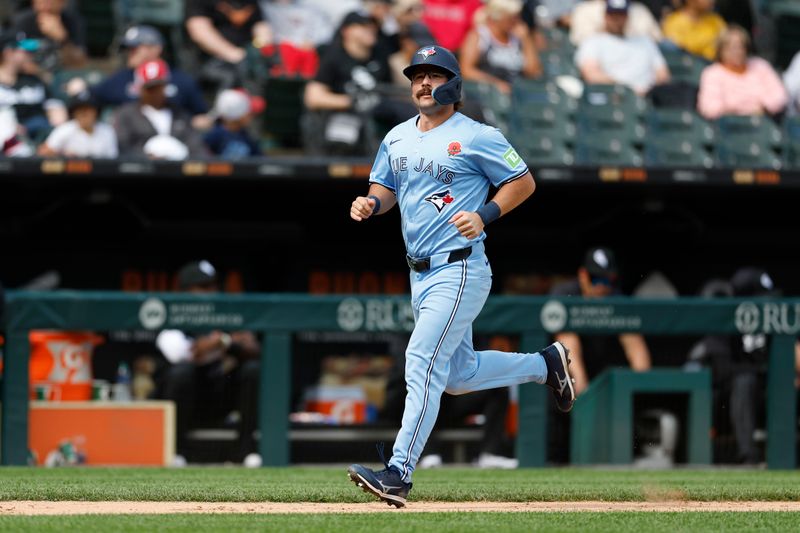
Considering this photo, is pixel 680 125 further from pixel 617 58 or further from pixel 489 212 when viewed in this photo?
pixel 489 212

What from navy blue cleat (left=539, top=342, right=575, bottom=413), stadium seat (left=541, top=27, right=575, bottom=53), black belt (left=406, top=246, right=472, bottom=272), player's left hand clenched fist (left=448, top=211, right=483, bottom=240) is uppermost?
stadium seat (left=541, top=27, right=575, bottom=53)

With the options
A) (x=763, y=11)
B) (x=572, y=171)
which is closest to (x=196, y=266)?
(x=572, y=171)

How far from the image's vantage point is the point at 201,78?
1170 cm

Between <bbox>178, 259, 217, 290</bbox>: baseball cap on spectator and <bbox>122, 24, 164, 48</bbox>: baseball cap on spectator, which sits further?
<bbox>122, 24, 164, 48</bbox>: baseball cap on spectator

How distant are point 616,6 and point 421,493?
698cm

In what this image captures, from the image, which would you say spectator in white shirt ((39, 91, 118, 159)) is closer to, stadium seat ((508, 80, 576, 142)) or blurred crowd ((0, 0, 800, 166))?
blurred crowd ((0, 0, 800, 166))

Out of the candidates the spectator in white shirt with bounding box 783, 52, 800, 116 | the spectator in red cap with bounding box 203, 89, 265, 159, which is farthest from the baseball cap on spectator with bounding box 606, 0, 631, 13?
the spectator in red cap with bounding box 203, 89, 265, 159

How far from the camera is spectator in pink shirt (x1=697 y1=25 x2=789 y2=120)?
11.9m

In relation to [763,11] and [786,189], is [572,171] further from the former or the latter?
[763,11]

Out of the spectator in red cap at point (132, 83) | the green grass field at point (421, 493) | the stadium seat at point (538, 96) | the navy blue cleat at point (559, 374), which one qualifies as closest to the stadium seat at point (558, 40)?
the stadium seat at point (538, 96)

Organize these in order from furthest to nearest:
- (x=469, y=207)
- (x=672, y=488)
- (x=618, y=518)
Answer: (x=672, y=488)
(x=469, y=207)
(x=618, y=518)

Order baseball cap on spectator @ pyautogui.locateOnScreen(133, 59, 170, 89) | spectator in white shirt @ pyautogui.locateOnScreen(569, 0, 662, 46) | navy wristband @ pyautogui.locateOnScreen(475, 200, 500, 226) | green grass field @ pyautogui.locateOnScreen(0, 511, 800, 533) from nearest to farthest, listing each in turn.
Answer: green grass field @ pyautogui.locateOnScreen(0, 511, 800, 533) → navy wristband @ pyautogui.locateOnScreen(475, 200, 500, 226) → baseball cap on spectator @ pyautogui.locateOnScreen(133, 59, 170, 89) → spectator in white shirt @ pyautogui.locateOnScreen(569, 0, 662, 46)

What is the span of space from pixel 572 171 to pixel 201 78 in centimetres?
322

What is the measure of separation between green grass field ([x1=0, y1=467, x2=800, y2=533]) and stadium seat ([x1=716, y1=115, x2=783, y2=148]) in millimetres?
3658
